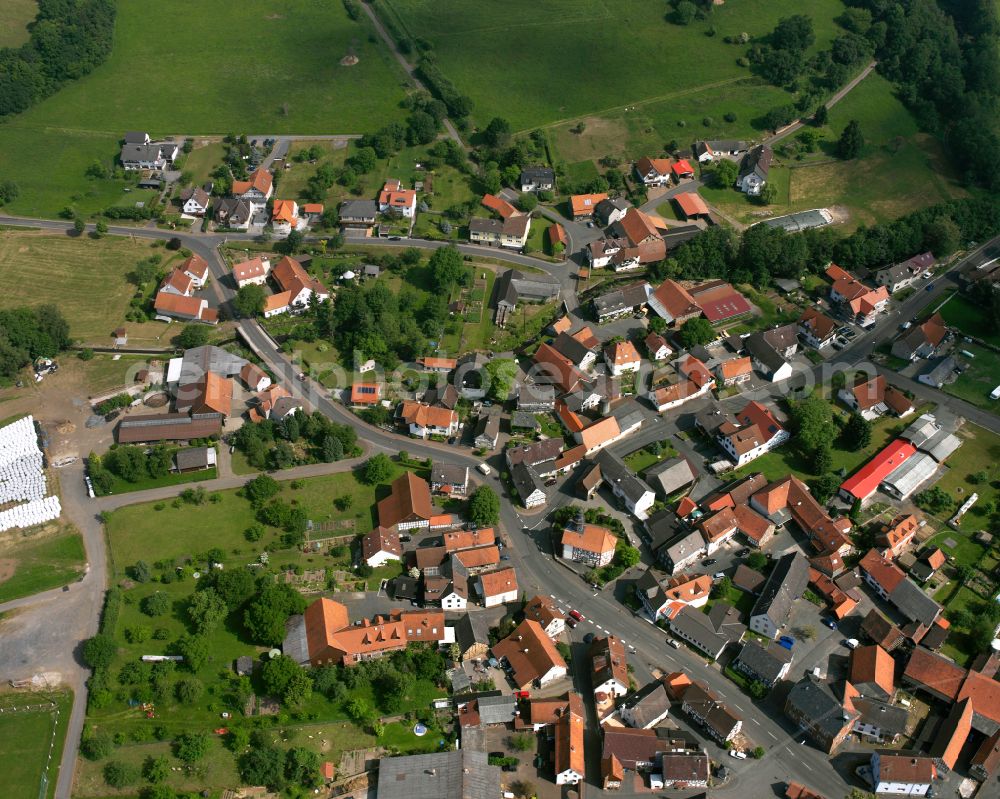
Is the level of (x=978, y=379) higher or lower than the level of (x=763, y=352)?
higher

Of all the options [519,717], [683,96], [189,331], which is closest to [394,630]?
[519,717]

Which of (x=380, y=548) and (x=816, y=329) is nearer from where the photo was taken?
(x=380, y=548)

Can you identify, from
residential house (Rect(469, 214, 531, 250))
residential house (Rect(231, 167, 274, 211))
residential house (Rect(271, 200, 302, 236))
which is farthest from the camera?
residential house (Rect(231, 167, 274, 211))

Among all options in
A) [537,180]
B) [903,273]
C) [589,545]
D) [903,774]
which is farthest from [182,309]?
[903,273]

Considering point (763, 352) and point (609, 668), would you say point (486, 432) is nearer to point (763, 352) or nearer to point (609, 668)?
point (609, 668)

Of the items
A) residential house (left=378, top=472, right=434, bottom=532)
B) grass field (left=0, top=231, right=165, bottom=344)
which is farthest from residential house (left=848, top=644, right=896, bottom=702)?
grass field (left=0, top=231, right=165, bottom=344)

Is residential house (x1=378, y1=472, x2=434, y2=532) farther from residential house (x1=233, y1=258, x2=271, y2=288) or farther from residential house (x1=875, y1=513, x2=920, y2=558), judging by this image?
residential house (x1=875, y1=513, x2=920, y2=558)

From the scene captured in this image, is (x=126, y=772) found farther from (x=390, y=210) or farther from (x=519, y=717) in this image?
(x=390, y=210)

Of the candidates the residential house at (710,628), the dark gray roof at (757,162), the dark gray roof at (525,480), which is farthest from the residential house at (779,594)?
the dark gray roof at (757,162)
